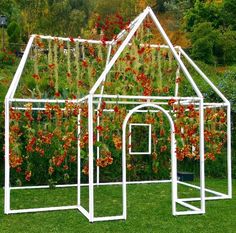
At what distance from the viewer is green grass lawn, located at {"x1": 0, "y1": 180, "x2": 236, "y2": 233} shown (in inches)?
211

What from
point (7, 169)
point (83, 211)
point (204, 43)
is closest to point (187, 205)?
point (83, 211)

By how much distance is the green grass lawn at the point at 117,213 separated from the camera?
5352mm

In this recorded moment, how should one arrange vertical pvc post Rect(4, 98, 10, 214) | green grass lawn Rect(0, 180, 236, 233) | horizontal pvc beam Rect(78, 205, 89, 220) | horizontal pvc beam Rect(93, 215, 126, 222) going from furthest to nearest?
vertical pvc post Rect(4, 98, 10, 214)
horizontal pvc beam Rect(78, 205, 89, 220)
horizontal pvc beam Rect(93, 215, 126, 222)
green grass lawn Rect(0, 180, 236, 233)

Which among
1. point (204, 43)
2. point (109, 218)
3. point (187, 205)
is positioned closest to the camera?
point (109, 218)

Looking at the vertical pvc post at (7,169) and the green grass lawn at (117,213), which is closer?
the green grass lawn at (117,213)

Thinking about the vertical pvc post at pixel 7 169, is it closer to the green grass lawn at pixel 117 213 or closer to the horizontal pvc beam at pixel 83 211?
the green grass lawn at pixel 117 213

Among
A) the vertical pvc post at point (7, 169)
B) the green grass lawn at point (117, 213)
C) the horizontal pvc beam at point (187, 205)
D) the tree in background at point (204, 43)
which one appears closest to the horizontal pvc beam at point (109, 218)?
the green grass lawn at point (117, 213)

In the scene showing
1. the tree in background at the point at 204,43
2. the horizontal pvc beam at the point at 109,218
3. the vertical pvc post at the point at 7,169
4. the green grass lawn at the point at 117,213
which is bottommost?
the green grass lawn at the point at 117,213

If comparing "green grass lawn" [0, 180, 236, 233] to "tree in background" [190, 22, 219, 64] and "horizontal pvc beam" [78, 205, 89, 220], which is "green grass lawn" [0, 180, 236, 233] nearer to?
"horizontal pvc beam" [78, 205, 89, 220]

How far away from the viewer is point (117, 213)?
20.4 feet

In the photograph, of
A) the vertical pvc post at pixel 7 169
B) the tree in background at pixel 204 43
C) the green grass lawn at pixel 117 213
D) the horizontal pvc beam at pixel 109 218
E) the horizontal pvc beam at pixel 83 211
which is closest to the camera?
the green grass lawn at pixel 117 213

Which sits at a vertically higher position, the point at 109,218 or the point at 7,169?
the point at 7,169

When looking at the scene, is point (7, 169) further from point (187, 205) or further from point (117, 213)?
point (187, 205)

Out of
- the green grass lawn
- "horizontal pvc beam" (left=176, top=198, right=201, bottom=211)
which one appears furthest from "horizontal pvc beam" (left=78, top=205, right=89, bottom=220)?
"horizontal pvc beam" (left=176, top=198, right=201, bottom=211)
